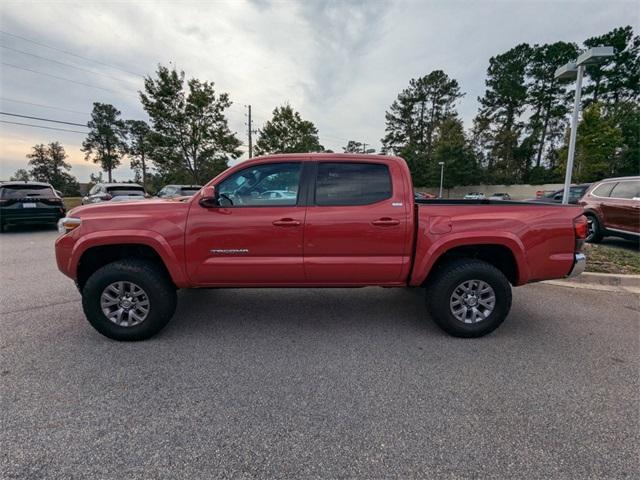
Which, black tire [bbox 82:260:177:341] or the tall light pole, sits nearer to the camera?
black tire [bbox 82:260:177:341]

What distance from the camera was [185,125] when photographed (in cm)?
2362

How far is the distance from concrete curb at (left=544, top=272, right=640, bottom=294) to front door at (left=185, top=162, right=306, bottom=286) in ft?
14.7

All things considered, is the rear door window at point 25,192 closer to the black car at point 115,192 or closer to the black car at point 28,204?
the black car at point 28,204

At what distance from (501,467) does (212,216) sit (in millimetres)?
2904

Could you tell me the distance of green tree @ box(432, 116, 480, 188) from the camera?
145 ft

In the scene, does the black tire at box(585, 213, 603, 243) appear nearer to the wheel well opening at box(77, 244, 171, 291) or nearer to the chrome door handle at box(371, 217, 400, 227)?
the chrome door handle at box(371, 217, 400, 227)

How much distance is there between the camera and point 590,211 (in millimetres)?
7750

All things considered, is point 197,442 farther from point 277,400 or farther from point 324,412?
point 324,412

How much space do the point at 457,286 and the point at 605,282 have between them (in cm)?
355

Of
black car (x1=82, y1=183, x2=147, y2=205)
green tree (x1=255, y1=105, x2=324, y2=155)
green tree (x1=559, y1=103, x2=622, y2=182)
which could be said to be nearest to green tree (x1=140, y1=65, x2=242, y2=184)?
green tree (x1=255, y1=105, x2=324, y2=155)

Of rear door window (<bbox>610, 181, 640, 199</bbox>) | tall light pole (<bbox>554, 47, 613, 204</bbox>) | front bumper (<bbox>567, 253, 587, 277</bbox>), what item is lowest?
front bumper (<bbox>567, 253, 587, 277</bbox>)

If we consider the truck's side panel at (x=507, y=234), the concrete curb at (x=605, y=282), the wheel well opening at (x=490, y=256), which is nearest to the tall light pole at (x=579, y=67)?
the concrete curb at (x=605, y=282)

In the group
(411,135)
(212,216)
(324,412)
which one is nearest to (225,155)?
(212,216)

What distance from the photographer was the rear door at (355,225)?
10.3ft
